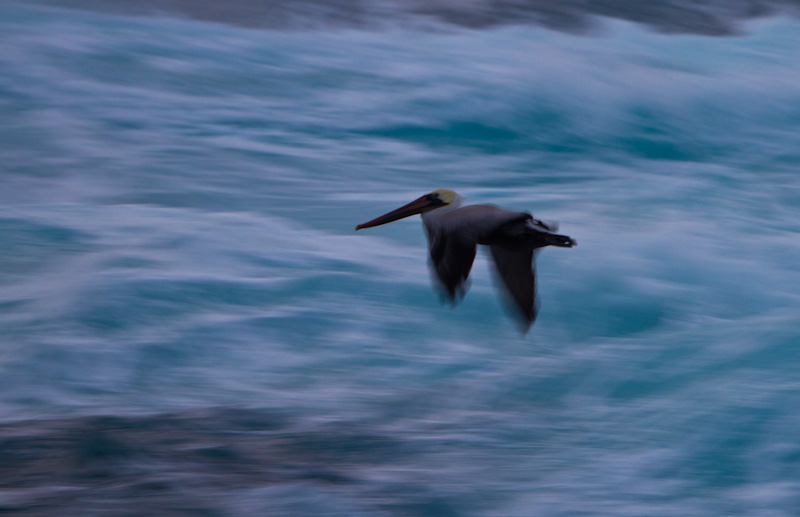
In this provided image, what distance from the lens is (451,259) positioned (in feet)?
13.5

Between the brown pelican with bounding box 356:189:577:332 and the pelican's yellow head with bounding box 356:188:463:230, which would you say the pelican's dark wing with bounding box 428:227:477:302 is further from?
the pelican's yellow head with bounding box 356:188:463:230

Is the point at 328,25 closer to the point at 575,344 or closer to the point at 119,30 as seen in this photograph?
the point at 119,30

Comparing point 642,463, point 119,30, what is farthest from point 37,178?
point 642,463

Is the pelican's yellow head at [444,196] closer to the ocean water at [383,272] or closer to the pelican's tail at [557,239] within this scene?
the pelican's tail at [557,239]

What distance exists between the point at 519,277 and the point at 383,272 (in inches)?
264

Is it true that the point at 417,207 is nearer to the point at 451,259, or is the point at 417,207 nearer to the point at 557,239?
the point at 451,259

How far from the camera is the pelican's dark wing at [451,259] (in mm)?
4086

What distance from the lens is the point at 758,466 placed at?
300 inches

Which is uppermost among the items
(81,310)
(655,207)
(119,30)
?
(119,30)

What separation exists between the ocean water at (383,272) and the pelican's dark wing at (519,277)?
2.39 meters

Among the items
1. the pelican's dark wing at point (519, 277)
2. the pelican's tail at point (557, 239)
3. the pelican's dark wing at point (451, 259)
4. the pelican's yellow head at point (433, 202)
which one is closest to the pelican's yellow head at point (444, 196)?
the pelican's yellow head at point (433, 202)

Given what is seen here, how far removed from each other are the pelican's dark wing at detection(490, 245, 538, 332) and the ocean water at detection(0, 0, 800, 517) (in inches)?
93.9

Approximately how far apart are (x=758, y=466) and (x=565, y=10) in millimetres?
13651

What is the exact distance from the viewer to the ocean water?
691cm
